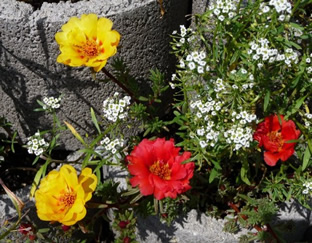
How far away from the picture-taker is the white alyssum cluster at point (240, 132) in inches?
53.7

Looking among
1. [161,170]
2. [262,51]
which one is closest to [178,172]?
[161,170]

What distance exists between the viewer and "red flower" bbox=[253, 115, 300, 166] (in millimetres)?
1479

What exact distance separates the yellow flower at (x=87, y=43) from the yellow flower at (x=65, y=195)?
0.97 ft

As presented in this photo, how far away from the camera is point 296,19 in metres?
1.72

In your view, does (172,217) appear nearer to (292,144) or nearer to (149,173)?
(149,173)

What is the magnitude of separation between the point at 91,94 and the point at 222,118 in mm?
457

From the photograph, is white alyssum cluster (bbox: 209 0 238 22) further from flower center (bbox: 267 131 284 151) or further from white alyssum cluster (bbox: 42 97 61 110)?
white alyssum cluster (bbox: 42 97 61 110)

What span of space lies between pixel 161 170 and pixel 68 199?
26 cm

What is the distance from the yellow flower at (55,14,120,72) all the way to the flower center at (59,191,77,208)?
1.13 feet

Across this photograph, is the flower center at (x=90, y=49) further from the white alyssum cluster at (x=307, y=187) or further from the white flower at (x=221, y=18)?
the white alyssum cluster at (x=307, y=187)

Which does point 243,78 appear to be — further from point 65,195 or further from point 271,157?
point 65,195

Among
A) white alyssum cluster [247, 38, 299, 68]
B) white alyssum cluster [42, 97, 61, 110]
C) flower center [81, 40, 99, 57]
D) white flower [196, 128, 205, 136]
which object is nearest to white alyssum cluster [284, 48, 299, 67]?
white alyssum cluster [247, 38, 299, 68]

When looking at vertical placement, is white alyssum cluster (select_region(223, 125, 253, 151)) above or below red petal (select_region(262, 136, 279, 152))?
above

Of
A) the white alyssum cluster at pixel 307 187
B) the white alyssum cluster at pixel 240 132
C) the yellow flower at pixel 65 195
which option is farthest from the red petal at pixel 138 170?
the white alyssum cluster at pixel 307 187
